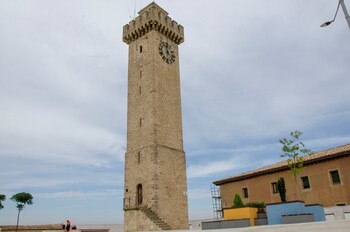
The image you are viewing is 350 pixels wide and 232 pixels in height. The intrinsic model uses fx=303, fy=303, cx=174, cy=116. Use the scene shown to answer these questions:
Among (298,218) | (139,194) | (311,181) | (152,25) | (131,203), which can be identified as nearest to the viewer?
(298,218)

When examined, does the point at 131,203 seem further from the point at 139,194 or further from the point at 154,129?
the point at 154,129

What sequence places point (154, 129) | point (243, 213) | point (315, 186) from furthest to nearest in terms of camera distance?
point (315, 186) < point (154, 129) < point (243, 213)

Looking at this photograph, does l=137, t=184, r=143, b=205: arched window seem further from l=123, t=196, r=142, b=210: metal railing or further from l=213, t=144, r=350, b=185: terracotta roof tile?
l=213, t=144, r=350, b=185: terracotta roof tile

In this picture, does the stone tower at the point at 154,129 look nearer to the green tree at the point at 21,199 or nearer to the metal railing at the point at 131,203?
the metal railing at the point at 131,203

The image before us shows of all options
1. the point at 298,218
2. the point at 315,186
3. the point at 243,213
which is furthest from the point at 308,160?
the point at 298,218

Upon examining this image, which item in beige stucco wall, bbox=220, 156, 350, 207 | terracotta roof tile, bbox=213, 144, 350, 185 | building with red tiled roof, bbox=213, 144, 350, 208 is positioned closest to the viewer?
beige stucco wall, bbox=220, 156, 350, 207

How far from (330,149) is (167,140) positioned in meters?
16.1

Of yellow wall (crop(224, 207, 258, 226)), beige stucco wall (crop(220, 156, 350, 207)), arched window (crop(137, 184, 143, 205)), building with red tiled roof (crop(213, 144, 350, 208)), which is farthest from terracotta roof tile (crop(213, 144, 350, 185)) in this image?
arched window (crop(137, 184, 143, 205))

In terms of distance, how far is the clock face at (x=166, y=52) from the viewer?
31.1 metres

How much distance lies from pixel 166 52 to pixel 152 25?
10.0 feet

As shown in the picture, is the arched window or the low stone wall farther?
the arched window

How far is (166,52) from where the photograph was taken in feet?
104

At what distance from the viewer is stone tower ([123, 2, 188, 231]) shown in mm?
25422

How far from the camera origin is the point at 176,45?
33656 millimetres
